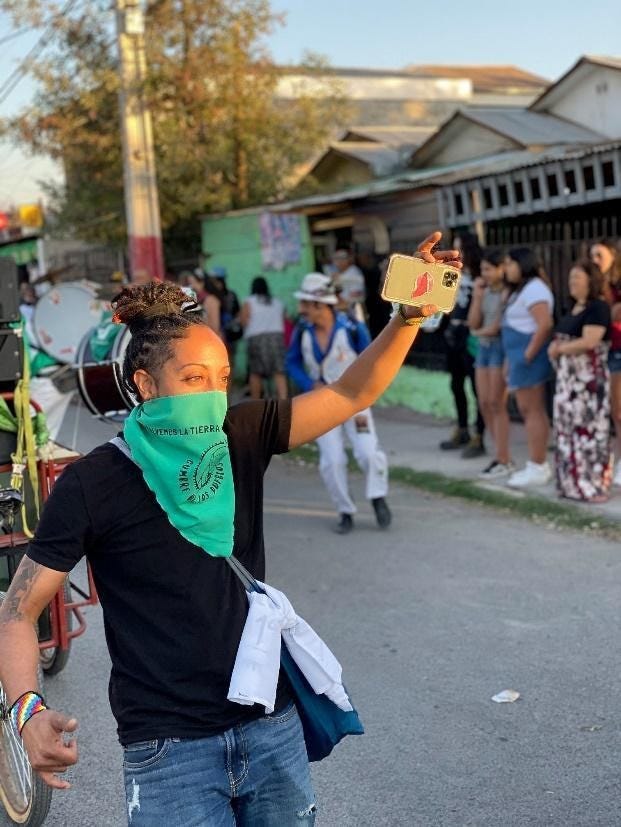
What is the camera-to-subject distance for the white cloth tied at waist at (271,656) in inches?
88.9

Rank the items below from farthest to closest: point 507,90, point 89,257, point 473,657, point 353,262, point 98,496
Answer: point 507,90 < point 89,257 < point 353,262 < point 473,657 < point 98,496

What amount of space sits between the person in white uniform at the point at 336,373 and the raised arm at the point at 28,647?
5.34 meters

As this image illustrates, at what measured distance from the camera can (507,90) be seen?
3644cm

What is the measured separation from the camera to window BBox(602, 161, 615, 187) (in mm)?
9719

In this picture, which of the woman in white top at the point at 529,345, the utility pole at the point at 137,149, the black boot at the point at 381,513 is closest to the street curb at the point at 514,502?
the woman in white top at the point at 529,345

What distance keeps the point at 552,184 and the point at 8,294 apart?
7239mm

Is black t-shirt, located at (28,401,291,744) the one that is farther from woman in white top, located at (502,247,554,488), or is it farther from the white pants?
woman in white top, located at (502,247,554,488)

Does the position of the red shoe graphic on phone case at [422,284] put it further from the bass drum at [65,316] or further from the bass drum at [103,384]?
the bass drum at [65,316]

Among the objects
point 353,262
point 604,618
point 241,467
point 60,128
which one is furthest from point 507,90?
point 241,467

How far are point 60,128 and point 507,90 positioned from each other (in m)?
22.0

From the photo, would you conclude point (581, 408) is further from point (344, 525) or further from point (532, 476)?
point (344, 525)

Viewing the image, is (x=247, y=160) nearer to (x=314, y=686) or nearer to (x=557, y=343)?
(x=557, y=343)

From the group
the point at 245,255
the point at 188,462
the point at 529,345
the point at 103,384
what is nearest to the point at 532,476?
the point at 529,345

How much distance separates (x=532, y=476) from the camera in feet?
28.2
